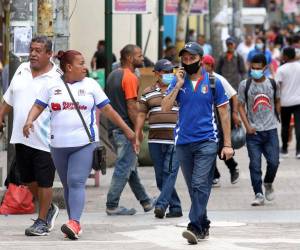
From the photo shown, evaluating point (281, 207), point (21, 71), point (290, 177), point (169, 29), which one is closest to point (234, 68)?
point (290, 177)

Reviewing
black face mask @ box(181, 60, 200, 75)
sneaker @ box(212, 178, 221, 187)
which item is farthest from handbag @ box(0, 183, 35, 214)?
sneaker @ box(212, 178, 221, 187)

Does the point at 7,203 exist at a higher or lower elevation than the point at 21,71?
lower

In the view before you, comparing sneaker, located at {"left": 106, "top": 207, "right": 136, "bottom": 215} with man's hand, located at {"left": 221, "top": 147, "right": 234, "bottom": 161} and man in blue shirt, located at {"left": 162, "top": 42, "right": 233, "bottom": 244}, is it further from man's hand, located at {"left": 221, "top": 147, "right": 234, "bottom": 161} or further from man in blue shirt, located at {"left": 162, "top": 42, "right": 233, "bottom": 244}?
man's hand, located at {"left": 221, "top": 147, "right": 234, "bottom": 161}

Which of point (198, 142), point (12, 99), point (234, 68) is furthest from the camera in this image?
point (234, 68)

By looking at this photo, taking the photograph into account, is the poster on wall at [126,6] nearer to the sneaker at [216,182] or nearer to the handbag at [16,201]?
the sneaker at [216,182]

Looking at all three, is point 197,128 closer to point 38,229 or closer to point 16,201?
point 38,229

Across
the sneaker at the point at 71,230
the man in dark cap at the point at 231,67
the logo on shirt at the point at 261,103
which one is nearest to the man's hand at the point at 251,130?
the logo on shirt at the point at 261,103

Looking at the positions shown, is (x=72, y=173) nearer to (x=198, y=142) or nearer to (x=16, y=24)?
(x=198, y=142)

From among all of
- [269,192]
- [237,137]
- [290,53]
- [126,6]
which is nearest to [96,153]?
[269,192]

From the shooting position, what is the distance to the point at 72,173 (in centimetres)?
1227

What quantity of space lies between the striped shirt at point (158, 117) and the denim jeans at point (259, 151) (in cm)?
167

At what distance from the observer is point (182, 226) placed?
1335cm

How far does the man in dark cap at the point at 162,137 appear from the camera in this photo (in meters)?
14.1

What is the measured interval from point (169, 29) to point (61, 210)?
44315 millimetres
